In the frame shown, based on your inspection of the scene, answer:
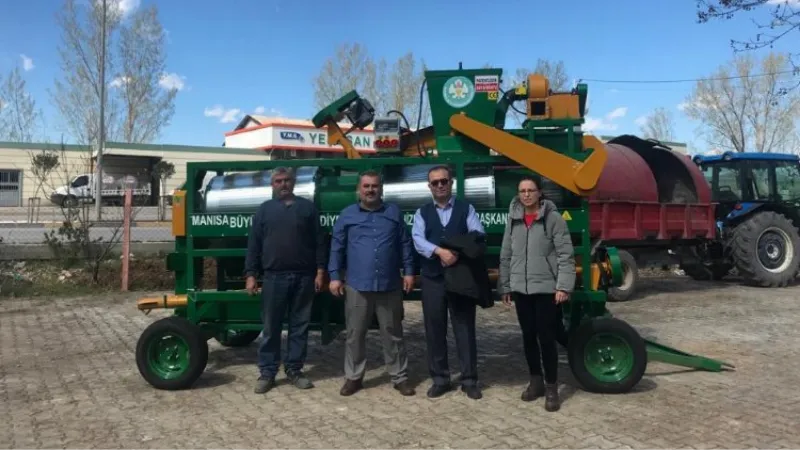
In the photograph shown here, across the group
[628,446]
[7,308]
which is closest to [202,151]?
[7,308]

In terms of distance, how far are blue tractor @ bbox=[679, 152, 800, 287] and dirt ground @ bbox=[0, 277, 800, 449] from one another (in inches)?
180

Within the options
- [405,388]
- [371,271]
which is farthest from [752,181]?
[371,271]

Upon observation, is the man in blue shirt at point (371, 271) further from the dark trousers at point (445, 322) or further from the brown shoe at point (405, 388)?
the dark trousers at point (445, 322)

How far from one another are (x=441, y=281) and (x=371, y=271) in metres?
0.56

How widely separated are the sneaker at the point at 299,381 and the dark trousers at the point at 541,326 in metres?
1.85

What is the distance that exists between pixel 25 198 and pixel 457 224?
40299 mm

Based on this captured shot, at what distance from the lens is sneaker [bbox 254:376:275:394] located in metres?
5.48

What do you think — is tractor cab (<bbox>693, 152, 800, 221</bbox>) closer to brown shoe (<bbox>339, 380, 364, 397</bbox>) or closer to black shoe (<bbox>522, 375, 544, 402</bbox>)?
black shoe (<bbox>522, 375, 544, 402</bbox>)

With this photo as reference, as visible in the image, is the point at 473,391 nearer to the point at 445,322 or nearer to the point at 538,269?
the point at 445,322

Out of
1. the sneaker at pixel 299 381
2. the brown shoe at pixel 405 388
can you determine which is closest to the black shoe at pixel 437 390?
the brown shoe at pixel 405 388

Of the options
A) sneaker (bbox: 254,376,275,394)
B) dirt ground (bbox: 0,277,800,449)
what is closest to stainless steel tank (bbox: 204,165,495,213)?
sneaker (bbox: 254,376,275,394)

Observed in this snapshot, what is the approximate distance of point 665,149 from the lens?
446 inches

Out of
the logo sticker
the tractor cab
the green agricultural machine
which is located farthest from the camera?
the tractor cab

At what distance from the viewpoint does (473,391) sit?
209 inches
